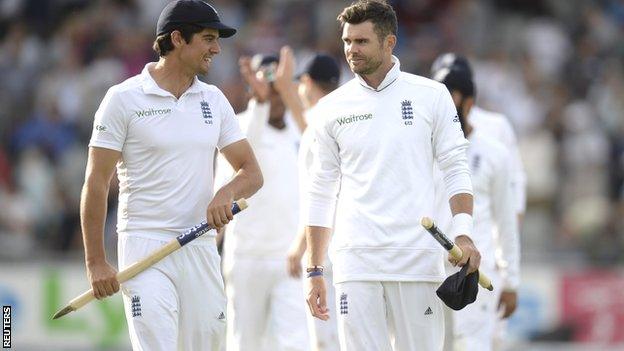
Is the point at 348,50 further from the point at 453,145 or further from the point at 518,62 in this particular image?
the point at 518,62

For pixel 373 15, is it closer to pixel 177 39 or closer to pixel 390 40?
pixel 390 40

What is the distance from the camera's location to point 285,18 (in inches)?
738

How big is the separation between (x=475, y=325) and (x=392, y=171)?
2.10 m

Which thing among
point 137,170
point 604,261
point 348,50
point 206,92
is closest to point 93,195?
point 137,170

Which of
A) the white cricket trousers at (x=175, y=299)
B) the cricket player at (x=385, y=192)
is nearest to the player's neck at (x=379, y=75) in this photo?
the cricket player at (x=385, y=192)

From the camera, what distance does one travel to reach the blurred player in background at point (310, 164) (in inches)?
335

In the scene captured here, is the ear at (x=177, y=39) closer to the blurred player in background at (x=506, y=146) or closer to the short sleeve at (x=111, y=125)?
the short sleeve at (x=111, y=125)

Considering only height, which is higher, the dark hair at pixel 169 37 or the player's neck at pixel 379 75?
the dark hair at pixel 169 37

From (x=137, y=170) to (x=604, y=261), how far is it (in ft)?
30.1

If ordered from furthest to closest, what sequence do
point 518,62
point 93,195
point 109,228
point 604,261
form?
point 518,62
point 109,228
point 604,261
point 93,195

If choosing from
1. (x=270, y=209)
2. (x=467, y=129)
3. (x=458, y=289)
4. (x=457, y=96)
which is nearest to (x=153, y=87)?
(x=458, y=289)

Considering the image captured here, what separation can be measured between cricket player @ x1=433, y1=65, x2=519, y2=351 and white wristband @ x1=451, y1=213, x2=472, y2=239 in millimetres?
1872

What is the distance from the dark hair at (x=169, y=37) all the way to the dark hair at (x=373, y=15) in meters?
0.78

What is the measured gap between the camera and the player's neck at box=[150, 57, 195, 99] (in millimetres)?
7660
